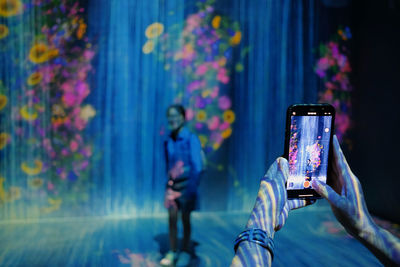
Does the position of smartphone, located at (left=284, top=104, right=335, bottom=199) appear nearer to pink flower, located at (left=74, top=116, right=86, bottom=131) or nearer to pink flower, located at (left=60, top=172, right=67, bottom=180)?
pink flower, located at (left=74, top=116, right=86, bottom=131)

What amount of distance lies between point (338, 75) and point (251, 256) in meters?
3.99

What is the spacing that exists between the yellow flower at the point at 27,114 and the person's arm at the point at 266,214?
3.26m

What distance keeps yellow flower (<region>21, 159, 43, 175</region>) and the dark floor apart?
505 mm

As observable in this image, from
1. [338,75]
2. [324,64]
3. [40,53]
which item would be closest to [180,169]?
[40,53]

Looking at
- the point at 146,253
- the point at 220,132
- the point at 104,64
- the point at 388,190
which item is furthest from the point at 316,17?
the point at 146,253

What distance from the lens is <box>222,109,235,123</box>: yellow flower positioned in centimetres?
399

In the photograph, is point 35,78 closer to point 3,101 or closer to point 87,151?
point 3,101

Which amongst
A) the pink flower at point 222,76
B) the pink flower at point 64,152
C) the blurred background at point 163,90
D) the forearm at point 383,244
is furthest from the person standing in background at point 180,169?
the forearm at point 383,244

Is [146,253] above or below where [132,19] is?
below

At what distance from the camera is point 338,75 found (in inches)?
169

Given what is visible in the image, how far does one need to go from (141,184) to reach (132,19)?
1717mm

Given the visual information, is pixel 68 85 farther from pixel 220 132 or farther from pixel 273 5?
pixel 273 5

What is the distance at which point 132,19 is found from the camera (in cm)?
375

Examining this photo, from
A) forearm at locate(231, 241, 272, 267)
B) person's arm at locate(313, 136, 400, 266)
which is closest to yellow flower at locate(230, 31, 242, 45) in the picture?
person's arm at locate(313, 136, 400, 266)
